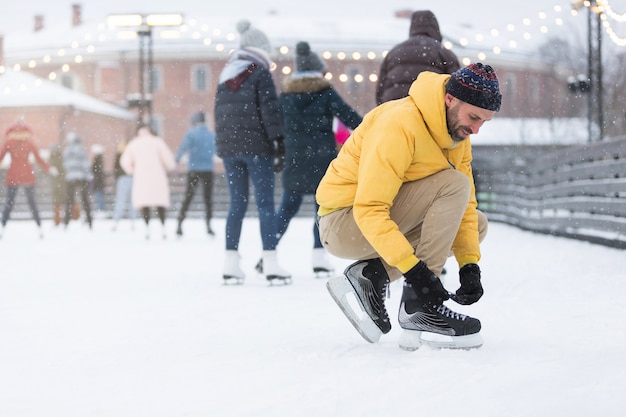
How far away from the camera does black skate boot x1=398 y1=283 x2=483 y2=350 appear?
3426 mm

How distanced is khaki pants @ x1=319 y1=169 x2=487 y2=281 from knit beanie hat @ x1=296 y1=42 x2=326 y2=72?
275 cm

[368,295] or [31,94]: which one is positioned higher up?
[31,94]

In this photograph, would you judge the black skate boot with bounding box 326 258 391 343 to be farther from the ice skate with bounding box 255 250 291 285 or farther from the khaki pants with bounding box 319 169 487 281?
the ice skate with bounding box 255 250 291 285

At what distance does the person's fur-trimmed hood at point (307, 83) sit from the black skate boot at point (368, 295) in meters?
2.84

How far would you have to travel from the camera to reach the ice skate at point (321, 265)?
6.48 m

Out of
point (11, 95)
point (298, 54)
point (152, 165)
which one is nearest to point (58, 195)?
point (152, 165)

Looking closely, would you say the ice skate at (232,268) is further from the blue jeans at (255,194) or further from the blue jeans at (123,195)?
the blue jeans at (123,195)

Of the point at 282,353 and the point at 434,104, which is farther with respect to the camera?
the point at 282,353

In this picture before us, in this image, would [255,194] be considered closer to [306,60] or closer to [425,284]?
[306,60]

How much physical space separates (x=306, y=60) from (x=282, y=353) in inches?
129

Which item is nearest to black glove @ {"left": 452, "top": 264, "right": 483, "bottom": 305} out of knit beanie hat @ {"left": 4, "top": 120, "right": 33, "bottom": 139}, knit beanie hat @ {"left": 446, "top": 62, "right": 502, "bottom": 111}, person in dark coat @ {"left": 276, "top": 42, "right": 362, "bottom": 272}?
knit beanie hat @ {"left": 446, "top": 62, "right": 502, "bottom": 111}

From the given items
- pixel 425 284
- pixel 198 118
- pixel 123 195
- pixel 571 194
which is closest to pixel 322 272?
pixel 425 284

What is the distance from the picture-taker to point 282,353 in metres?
3.47

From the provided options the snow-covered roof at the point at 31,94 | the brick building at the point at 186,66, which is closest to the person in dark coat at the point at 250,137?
the snow-covered roof at the point at 31,94
